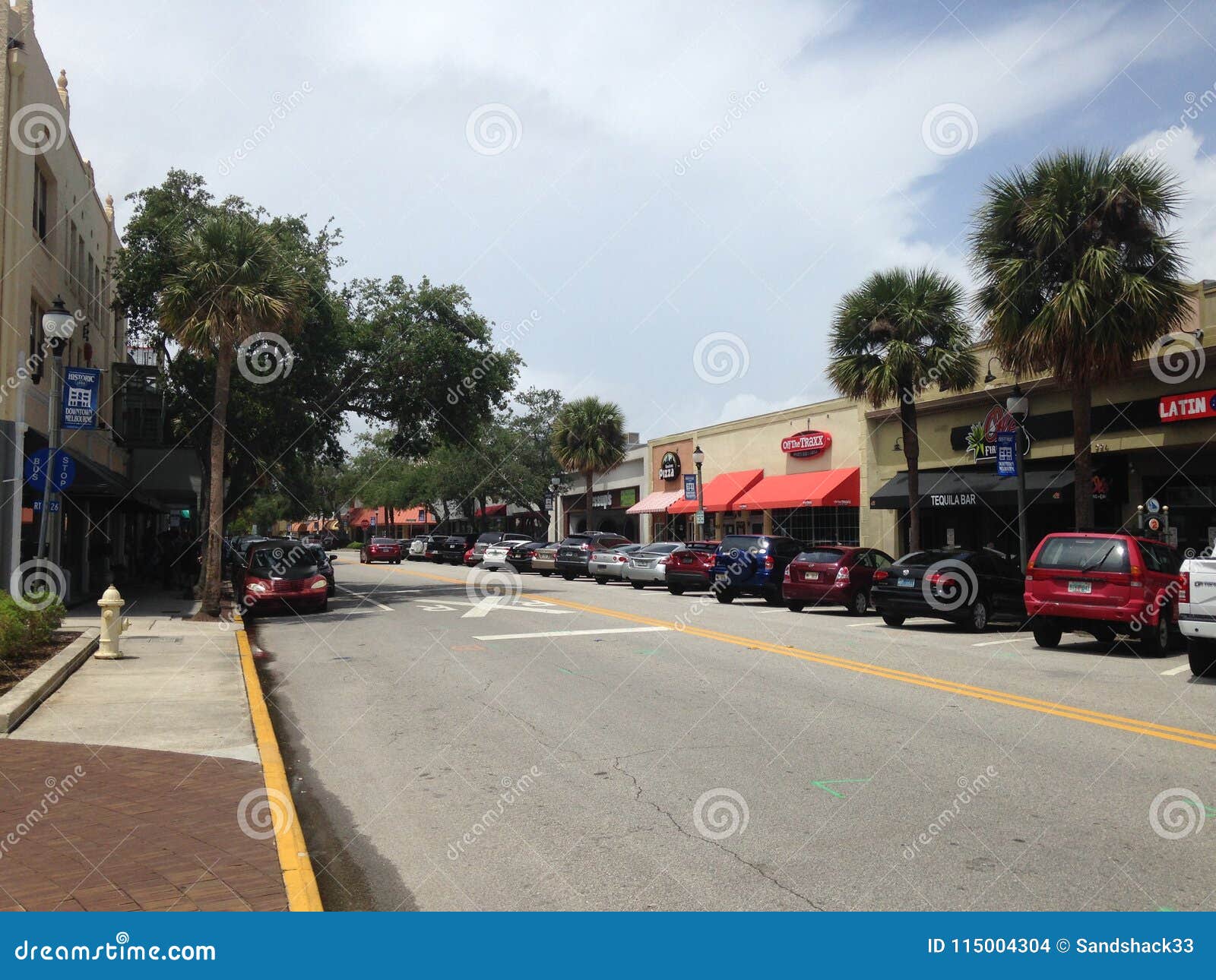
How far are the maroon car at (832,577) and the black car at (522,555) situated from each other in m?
20.3

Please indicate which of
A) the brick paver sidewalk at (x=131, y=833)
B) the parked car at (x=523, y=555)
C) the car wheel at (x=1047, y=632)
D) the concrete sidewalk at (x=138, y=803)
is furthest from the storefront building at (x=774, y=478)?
the brick paver sidewalk at (x=131, y=833)

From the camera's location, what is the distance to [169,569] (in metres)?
29.2

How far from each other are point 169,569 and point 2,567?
12062 mm

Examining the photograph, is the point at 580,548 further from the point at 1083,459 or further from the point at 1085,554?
the point at 1085,554

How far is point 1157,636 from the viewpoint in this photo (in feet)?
44.5

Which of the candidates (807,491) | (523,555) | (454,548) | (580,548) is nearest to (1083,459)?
(807,491)

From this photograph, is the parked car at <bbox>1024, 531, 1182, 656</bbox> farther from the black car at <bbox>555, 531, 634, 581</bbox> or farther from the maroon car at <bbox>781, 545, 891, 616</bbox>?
the black car at <bbox>555, 531, 634, 581</bbox>

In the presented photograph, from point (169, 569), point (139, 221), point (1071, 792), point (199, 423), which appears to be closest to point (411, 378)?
point (199, 423)

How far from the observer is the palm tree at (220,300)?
1941cm

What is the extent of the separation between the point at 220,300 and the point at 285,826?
52.9 feet

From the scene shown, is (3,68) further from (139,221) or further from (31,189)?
(139,221)

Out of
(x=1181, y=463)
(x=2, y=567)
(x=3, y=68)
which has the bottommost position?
(x=2, y=567)

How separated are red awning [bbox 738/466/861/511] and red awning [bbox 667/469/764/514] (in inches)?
17.8

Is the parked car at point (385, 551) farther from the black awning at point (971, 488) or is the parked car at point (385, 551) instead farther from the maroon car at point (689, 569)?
the black awning at point (971, 488)
